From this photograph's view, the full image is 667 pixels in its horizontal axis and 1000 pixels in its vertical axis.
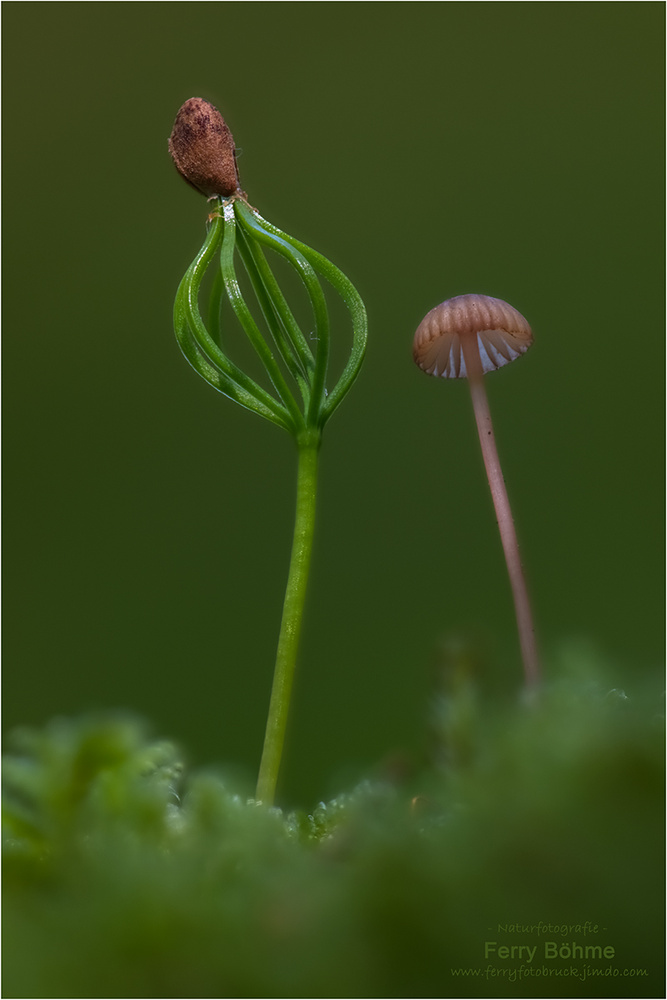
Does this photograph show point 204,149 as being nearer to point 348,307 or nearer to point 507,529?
point 348,307

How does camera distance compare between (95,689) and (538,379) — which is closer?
(95,689)

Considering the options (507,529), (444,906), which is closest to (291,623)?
(507,529)

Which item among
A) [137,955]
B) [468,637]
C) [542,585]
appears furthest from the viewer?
[542,585]

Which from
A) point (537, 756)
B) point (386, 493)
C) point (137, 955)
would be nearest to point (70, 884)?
point (137, 955)

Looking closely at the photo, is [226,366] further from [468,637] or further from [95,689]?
[95,689]

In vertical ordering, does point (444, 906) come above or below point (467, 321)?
below

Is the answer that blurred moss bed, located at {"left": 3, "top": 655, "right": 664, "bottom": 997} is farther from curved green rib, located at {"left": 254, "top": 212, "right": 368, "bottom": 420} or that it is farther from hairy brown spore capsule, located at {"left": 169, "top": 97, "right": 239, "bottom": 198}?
hairy brown spore capsule, located at {"left": 169, "top": 97, "right": 239, "bottom": 198}

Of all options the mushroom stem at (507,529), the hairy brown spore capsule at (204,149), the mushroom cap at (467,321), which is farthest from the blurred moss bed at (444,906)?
the hairy brown spore capsule at (204,149)
